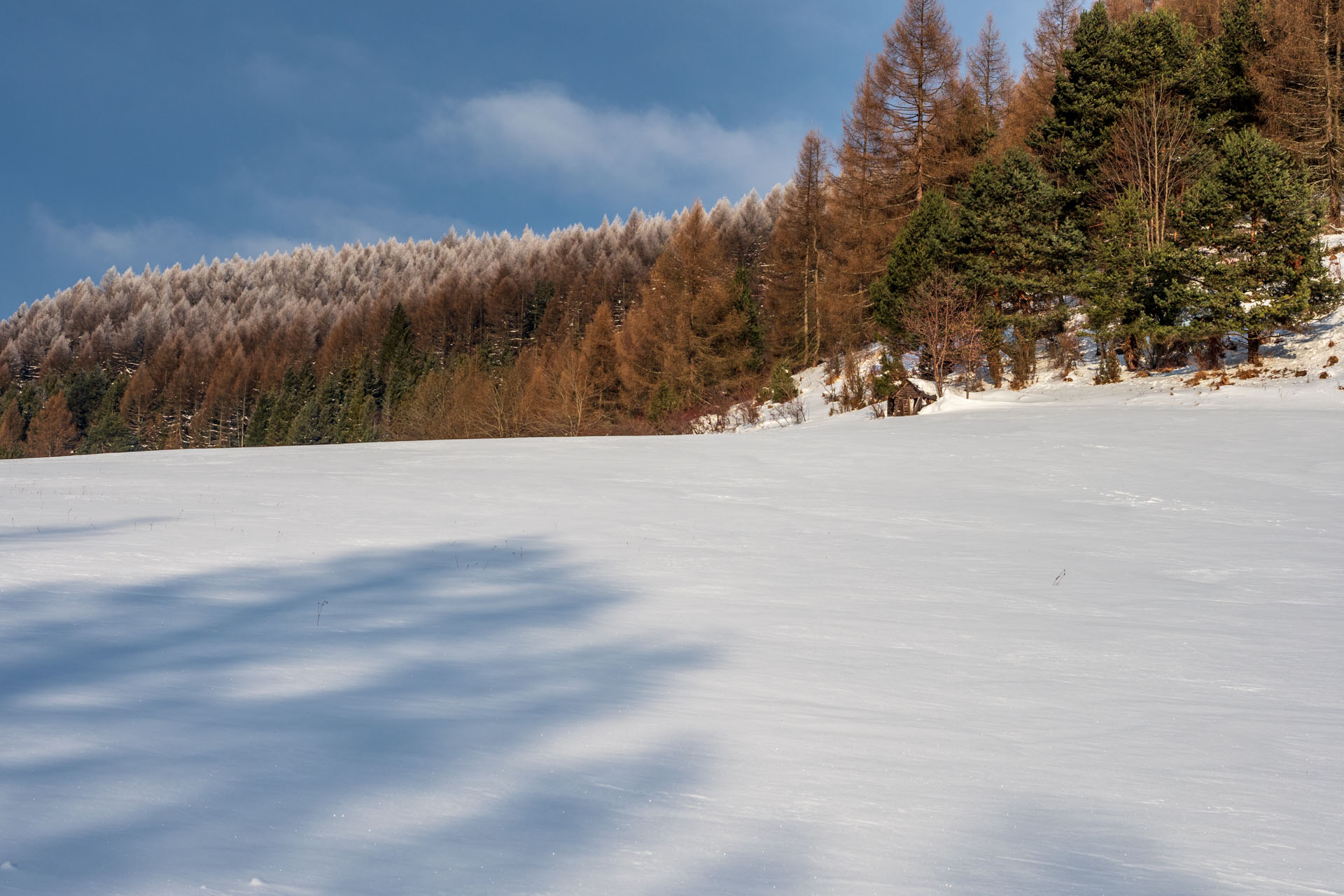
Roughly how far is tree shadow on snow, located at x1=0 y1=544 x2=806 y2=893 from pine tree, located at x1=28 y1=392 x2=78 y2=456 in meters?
94.9

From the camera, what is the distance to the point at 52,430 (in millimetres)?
82375

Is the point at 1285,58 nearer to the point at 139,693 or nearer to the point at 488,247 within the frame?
the point at 139,693

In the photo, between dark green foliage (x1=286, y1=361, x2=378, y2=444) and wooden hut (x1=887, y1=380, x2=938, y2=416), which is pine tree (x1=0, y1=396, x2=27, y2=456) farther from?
wooden hut (x1=887, y1=380, x2=938, y2=416)

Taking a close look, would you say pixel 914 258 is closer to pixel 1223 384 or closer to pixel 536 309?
pixel 1223 384

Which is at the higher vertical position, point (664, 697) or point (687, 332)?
point (687, 332)

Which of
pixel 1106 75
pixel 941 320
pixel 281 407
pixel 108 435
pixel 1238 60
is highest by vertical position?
pixel 1238 60

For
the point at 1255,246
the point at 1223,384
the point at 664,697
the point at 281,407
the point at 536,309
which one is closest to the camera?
the point at 664,697

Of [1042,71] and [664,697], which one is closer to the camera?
[664,697]

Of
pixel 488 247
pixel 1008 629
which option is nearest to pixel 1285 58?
pixel 1008 629

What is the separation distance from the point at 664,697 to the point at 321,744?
152 cm

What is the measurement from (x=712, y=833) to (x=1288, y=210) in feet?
82.7

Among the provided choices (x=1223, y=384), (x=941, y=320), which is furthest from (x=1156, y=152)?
(x=1223, y=384)

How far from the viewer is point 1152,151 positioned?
25.9m

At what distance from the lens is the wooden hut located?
80.8 ft
